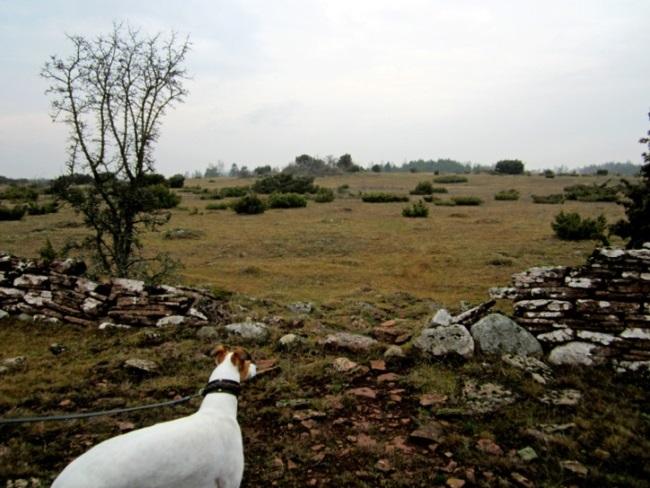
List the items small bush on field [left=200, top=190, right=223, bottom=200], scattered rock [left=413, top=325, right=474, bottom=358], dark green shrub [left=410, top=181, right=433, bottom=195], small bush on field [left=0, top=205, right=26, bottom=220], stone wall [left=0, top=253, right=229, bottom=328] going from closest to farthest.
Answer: scattered rock [left=413, top=325, right=474, bottom=358] → stone wall [left=0, top=253, right=229, bottom=328] → small bush on field [left=0, top=205, right=26, bottom=220] → small bush on field [left=200, top=190, right=223, bottom=200] → dark green shrub [left=410, top=181, right=433, bottom=195]

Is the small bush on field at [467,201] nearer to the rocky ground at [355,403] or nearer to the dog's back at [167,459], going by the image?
the rocky ground at [355,403]

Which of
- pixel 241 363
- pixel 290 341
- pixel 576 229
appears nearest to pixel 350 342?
pixel 290 341

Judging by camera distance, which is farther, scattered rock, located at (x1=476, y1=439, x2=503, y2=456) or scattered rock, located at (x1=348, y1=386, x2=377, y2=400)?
scattered rock, located at (x1=348, y1=386, x2=377, y2=400)

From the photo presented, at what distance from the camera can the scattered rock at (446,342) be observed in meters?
5.43

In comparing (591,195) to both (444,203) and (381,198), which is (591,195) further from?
(381,198)

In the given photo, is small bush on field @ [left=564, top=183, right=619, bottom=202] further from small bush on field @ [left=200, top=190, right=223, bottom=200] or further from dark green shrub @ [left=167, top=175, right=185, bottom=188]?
dark green shrub @ [left=167, top=175, right=185, bottom=188]

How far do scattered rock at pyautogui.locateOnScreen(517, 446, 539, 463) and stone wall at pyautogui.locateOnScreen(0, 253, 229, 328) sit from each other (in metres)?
4.61

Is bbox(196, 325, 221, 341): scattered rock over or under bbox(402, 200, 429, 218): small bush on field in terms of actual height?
under

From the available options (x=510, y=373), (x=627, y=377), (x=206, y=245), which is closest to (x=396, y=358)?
(x=510, y=373)

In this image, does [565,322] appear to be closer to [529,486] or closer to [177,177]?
[529,486]

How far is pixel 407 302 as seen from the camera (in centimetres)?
917

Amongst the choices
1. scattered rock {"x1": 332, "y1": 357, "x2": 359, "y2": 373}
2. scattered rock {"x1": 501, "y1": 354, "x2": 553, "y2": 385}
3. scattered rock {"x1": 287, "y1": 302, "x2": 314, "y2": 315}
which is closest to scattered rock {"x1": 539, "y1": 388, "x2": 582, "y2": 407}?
scattered rock {"x1": 501, "y1": 354, "x2": 553, "y2": 385}

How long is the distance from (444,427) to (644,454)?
1.49 meters

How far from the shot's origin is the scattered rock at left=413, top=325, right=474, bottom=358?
543 cm
